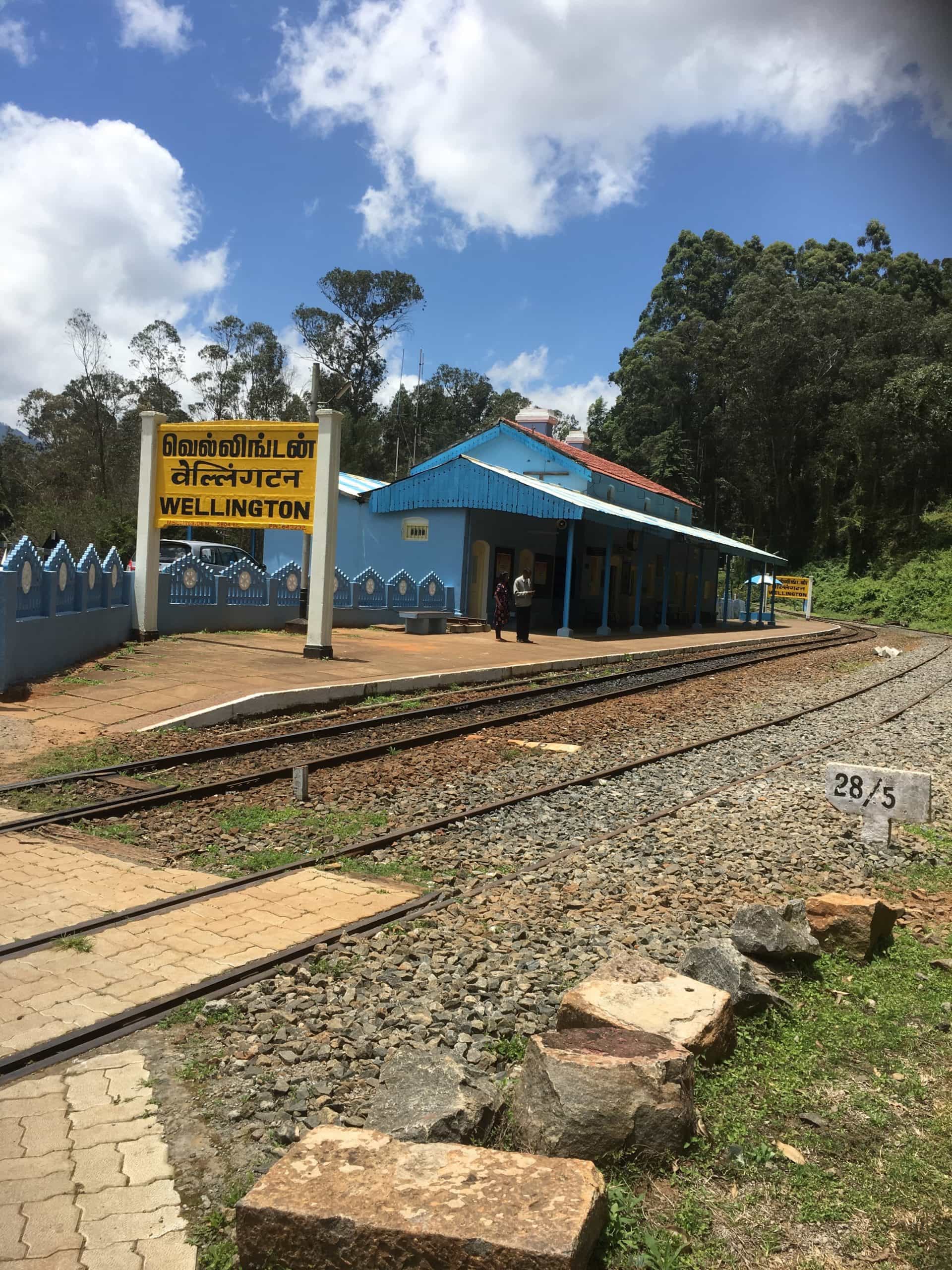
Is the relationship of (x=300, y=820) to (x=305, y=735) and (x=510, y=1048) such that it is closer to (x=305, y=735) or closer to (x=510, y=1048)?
(x=305, y=735)

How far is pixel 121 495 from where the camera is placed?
5381cm

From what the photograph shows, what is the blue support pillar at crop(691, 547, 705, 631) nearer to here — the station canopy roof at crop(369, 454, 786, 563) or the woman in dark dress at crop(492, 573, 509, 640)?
the station canopy roof at crop(369, 454, 786, 563)

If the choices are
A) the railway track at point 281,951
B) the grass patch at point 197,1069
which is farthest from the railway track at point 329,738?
the grass patch at point 197,1069

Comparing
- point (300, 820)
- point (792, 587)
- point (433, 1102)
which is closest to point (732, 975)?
point (433, 1102)

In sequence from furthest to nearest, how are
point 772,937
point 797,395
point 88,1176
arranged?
point 797,395
point 772,937
point 88,1176

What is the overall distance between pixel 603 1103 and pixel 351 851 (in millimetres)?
3691

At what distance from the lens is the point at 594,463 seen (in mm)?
34719

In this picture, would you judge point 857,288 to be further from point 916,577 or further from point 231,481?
point 231,481

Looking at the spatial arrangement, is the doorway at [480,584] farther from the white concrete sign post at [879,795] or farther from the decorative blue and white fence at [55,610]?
the white concrete sign post at [879,795]

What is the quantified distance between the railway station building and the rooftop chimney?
3.54 m

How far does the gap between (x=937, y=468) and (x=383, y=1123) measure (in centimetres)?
5569

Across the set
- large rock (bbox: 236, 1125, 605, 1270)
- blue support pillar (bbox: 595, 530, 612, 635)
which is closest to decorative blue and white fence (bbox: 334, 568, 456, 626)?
blue support pillar (bbox: 595, 530, 612, 635)

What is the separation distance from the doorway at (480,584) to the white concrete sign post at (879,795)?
20296 millimetres

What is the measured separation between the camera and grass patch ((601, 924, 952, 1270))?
276cm
